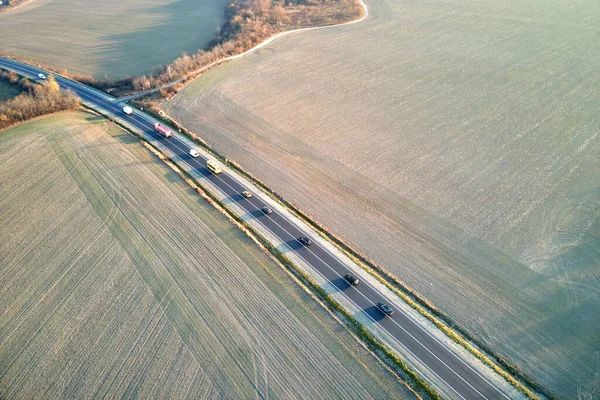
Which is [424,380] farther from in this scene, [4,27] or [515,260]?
[4,27]

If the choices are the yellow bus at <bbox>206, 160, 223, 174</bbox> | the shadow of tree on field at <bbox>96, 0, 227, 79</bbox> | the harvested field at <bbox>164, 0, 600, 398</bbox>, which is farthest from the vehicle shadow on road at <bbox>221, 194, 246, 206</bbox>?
the shadow of tree on field at <bbox>96, 0, 227, 79</bbox>

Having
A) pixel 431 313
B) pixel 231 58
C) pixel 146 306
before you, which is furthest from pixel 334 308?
pixel 231 58

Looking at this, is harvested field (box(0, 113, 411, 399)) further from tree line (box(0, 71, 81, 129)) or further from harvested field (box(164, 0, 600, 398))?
tree line (box(0, 71, 81, 129))

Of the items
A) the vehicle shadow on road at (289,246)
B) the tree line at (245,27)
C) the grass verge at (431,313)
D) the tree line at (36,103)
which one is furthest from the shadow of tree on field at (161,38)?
the vehicle shadow on road at (289,246)

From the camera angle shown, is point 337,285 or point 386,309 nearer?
point 386,309

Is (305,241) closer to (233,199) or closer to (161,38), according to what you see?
(233,199)

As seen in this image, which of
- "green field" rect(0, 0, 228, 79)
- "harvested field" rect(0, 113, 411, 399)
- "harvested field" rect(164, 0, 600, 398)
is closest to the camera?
"harvested field" rect(0, 113, 411, 399)
